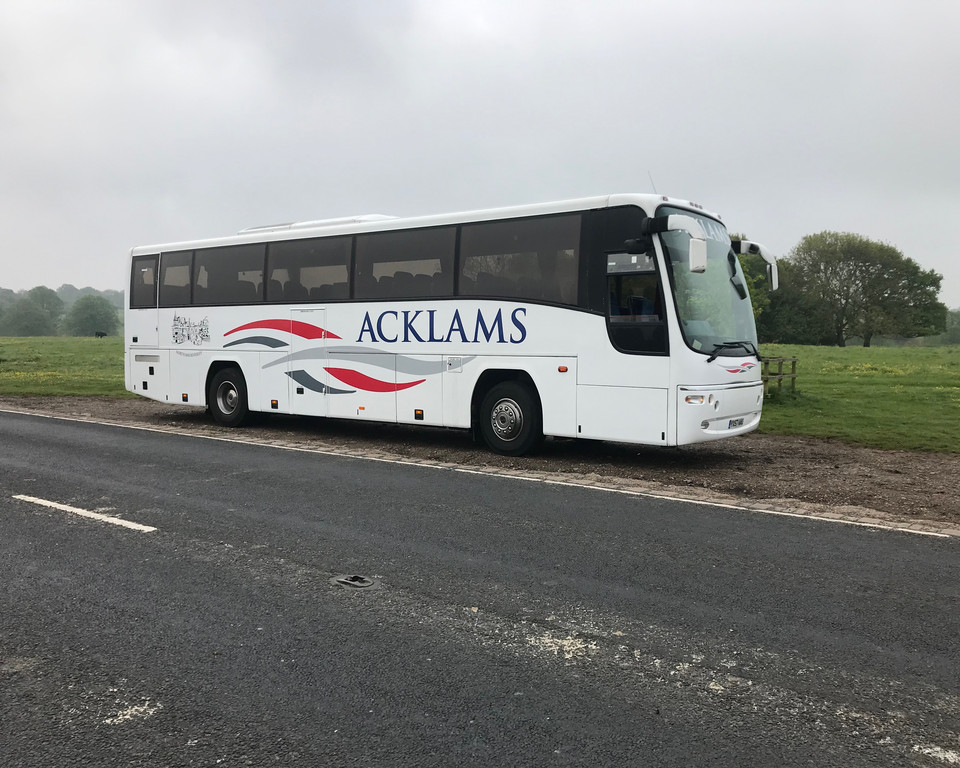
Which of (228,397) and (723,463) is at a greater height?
(228,397)

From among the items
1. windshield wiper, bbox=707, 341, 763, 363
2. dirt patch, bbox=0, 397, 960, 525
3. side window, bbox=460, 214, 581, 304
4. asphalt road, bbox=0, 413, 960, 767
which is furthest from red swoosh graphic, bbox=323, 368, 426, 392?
asphalt road, bbox=0, 413, 960, 767

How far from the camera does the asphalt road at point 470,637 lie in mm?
3232

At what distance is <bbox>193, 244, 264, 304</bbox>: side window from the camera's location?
46.6 feet

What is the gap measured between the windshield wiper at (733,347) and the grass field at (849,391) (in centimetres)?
352

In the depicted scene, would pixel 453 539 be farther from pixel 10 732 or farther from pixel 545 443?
pixel 545 443

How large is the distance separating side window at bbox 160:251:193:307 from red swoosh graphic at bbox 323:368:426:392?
4.03 meters

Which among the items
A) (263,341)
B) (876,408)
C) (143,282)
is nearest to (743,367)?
→ (263,341)

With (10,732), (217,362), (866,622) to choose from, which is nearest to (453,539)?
(866,622)

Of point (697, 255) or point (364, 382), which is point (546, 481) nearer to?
point (697, 255)

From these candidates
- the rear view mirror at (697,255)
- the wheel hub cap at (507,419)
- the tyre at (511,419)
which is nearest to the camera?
the rear view mirror at (697,255)

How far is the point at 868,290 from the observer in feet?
227

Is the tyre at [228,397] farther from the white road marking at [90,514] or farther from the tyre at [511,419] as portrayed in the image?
the white road marking at [90,514]

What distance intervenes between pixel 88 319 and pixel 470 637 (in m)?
130

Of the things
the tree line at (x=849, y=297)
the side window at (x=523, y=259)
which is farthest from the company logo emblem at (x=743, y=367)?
the tree line at (x=849, y=297)
